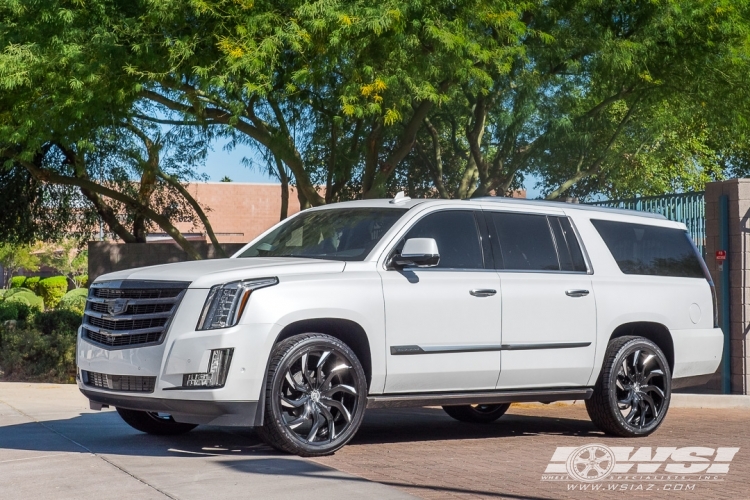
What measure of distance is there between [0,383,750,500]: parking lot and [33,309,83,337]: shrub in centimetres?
696

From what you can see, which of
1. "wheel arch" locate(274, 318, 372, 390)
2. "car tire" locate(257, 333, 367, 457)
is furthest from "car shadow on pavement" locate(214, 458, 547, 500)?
"wheel arch" locate(274, 318, 372, 390)

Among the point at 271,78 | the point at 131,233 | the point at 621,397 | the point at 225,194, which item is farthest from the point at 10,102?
the point at 225,194

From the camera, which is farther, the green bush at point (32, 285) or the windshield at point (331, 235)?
the green bush at point (32, 285)

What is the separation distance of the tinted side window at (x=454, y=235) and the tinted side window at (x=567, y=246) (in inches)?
38.2

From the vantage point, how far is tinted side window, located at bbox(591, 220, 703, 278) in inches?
408

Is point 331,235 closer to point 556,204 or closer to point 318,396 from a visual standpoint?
point 318,396

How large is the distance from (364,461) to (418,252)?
5.41 ft

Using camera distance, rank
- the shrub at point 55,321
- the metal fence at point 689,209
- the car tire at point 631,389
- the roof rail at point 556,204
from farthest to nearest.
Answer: the shrub at point 55,321, the metal fence at point 689,209, the car tire at point 631,389, the roof rail at point 556,204

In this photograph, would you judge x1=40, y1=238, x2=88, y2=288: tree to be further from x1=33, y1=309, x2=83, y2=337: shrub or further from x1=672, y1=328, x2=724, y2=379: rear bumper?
x1=672, y1=328, x2=724, y2=379: rear bumper

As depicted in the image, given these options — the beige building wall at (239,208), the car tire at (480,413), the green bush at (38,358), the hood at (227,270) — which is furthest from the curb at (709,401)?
the beige building wall at (239,208)

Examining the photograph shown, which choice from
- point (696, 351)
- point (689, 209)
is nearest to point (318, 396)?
point (696, 351)

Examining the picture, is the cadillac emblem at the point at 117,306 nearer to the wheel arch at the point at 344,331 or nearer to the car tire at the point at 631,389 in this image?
the wheel arch at the point at 344,331

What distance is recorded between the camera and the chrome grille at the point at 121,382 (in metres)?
8.02

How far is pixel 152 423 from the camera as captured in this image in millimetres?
9562
